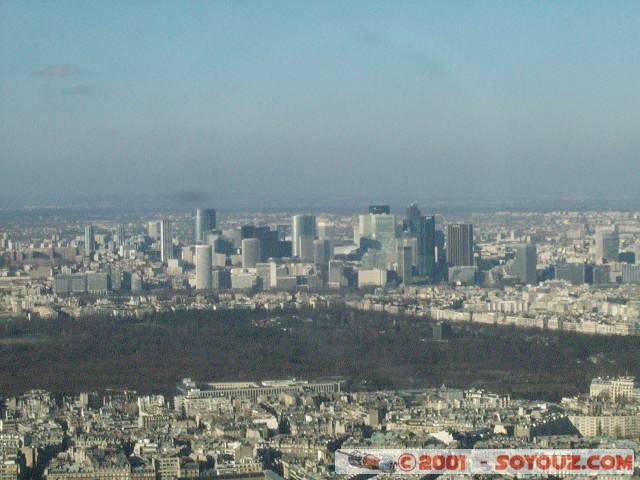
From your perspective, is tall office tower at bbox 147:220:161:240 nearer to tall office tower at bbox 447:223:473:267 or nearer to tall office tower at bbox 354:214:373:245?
tall office tower at bbox 354:214:373:245

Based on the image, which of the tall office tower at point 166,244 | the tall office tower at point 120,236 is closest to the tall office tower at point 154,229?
the tall office tower at point 166,244

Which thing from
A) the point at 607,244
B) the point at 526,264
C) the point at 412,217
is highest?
the point at 412,217

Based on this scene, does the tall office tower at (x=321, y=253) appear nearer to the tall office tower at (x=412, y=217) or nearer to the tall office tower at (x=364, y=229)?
the tall office tower at (x=364, y=229)

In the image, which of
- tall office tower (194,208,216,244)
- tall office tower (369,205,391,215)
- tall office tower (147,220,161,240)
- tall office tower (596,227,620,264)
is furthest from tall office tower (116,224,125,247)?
tall office tower (596,227,620,264)

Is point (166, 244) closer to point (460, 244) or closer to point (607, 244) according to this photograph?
point (460, 244)

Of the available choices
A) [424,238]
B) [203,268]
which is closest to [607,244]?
[424,238]
